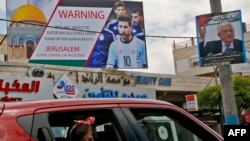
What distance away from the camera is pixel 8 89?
1309cm

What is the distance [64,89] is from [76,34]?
22.0 feet

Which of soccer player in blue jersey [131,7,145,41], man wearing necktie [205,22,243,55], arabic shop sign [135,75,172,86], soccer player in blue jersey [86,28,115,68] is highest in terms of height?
soccer player in blue jersey [131,7,145,41]

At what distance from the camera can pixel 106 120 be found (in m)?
2.80

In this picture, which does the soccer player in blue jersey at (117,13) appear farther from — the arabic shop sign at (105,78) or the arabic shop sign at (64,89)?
the arabic shop sign at (64,89)

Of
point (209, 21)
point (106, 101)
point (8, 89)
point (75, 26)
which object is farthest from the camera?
point (75, 26)

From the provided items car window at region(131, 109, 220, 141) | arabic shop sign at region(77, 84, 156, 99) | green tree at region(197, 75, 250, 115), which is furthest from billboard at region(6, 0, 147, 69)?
car window at region(131, 109, 220, 141)

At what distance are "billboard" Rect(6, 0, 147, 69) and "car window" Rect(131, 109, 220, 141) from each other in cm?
1707


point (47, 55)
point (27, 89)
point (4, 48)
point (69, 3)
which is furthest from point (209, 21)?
point (4, 48)

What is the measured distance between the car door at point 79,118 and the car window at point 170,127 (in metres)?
0.22

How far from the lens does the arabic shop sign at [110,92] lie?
52.6ft

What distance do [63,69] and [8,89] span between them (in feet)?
12.4

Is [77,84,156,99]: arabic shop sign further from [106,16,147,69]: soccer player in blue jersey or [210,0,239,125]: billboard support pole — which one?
[210,0,239,125]: billboard support pole

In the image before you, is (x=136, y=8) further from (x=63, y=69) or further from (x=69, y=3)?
(x=63, y=69)

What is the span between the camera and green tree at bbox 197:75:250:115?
23344 mm
